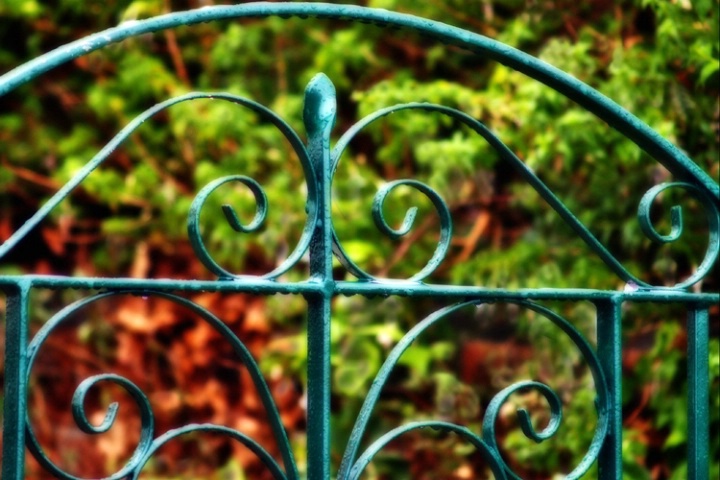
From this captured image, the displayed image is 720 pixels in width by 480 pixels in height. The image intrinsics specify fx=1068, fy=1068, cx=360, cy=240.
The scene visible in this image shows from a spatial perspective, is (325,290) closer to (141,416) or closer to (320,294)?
(320,294)

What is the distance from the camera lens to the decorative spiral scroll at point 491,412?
123 centimetres

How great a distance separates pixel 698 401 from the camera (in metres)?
1.49

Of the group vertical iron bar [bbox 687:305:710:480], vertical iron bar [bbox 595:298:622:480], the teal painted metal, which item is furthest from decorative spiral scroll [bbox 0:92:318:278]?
vertical iron bar [bbox 687:305:710:480]

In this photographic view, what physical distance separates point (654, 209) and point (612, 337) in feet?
3.29

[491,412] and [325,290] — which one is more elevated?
[325,290]

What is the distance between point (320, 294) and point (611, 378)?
1.44 feet

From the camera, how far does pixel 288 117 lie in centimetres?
290

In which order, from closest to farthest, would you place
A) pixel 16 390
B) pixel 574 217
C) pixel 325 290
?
1. pixel 16 390
2. pixel 325 290
3. pixel 574 217

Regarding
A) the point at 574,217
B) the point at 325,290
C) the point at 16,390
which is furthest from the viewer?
the point at 574,217

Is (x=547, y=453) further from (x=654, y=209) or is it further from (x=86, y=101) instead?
(x=86, y=101)

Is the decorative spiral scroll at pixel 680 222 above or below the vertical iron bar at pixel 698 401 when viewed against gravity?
above

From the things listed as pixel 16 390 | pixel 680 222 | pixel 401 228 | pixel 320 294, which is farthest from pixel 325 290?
pixel 680 222

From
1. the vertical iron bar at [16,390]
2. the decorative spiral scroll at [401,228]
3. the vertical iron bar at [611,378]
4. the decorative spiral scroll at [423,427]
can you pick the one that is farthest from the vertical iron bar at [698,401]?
the vertical iron bar at [16,390]

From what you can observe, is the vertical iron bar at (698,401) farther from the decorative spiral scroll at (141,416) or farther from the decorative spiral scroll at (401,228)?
the decorative spiral scroll at (141,416)
